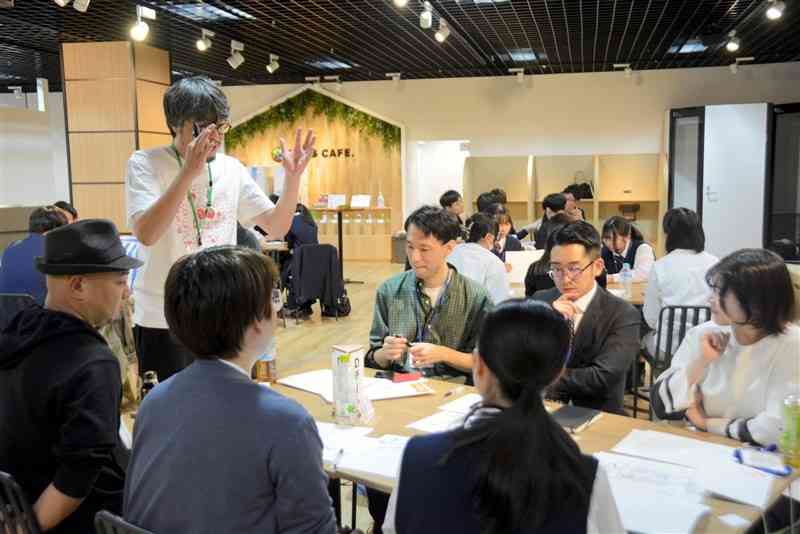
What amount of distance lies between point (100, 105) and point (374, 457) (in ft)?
20.8

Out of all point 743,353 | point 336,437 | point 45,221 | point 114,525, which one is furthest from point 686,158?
point 114,525

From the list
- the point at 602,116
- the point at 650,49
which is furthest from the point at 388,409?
the point at 602,116

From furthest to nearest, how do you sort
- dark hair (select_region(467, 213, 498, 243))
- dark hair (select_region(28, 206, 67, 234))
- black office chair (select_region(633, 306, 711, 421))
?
dark hair (select_region(467, 213, 498, 243)), dark hair (select_region(28, 206, 67, 234)), black office chair (select_region(633, 306, 711, 421))

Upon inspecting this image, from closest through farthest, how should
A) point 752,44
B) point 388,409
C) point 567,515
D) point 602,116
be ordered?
point 567,515 < point 388,409 < point 752,44 < point 602,116

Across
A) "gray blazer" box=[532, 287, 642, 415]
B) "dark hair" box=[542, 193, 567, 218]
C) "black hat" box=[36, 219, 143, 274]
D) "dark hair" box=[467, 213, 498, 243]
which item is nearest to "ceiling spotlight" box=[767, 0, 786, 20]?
"dark hair" box=[542, 193, 567, 218]

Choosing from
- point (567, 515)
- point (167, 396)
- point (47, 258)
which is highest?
point (47, 258)

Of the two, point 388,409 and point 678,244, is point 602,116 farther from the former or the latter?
point 388,409

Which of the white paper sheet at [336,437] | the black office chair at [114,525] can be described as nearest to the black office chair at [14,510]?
the black office chair at [114,525]

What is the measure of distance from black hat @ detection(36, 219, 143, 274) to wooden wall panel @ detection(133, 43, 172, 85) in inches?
230

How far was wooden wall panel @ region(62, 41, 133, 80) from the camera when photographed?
7125 millimetres

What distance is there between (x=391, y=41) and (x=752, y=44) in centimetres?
495

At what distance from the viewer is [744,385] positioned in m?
2.28

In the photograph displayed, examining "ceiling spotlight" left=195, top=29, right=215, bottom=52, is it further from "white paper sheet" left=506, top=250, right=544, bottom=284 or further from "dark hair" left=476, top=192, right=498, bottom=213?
"white paper sheet" left=506, top=250, right=544, bottom=284

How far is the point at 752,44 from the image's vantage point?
9672mm
